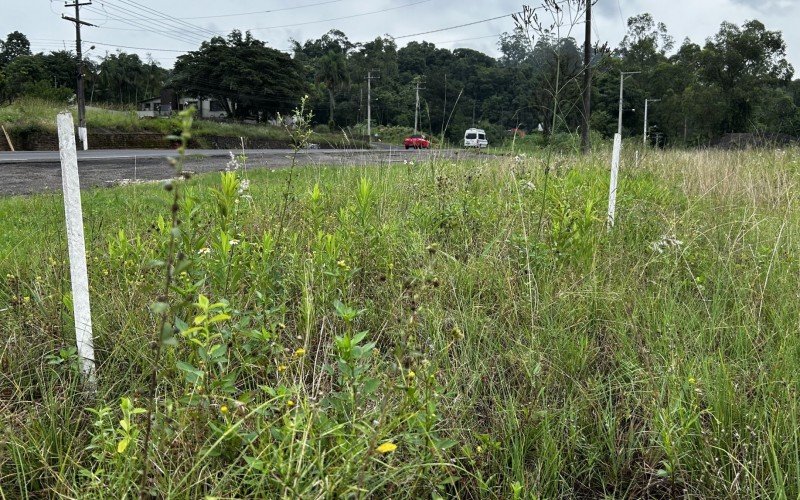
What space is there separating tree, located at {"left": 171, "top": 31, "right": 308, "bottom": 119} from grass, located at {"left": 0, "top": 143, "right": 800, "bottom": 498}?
52.5m

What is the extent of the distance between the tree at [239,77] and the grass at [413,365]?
172 ft

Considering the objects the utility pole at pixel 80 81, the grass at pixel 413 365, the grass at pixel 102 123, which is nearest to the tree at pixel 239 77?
the grass at pixel 102 123

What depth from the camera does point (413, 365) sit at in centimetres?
182

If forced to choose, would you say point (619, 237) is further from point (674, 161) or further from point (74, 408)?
point (674, 161)

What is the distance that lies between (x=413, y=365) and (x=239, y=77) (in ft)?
184

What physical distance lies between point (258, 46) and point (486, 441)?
59.2 meters

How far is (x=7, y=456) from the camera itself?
182cm

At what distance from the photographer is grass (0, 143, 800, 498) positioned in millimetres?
1714

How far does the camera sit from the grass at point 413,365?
171 centimetres

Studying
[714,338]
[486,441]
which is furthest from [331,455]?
[714,338]

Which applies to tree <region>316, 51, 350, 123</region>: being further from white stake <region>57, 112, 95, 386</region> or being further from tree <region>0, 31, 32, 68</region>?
white stake <region>57, 112, 95, 386</region>

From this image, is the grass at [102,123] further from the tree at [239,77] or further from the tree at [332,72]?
the tree at [332,72]

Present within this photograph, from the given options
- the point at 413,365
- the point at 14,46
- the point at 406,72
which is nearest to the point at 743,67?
the point at 406,72

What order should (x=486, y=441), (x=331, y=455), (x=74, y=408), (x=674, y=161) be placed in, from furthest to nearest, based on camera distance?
(x=674, y=161)
(x=74, y=408)
(x=486, y=441)
(x=331, y=455)
